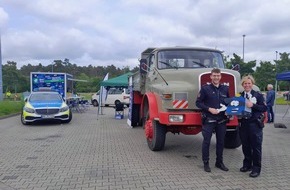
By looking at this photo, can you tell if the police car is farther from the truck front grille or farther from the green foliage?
the green foliage

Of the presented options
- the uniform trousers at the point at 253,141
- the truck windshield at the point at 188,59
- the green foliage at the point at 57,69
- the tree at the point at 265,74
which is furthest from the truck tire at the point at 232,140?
the tree at the point at 265,74

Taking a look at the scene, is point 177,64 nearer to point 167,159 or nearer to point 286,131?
point 167,159

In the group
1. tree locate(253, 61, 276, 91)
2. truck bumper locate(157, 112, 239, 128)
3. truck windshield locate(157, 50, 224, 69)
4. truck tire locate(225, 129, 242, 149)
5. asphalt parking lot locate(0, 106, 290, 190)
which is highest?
tree locate(253, 61, 276, 91)

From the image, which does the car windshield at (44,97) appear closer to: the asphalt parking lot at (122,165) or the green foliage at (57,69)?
the asphalt parking lot at (122,165)

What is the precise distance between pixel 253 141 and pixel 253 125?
29 cm

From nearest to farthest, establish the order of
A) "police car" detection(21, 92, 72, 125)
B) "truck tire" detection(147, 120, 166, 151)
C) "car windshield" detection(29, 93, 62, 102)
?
"truck tire" detection(147, 120, 166, 151) → "police car" detection(21, 92, 72, 125) → "car windshield" detection(29, 93, 62, 102)

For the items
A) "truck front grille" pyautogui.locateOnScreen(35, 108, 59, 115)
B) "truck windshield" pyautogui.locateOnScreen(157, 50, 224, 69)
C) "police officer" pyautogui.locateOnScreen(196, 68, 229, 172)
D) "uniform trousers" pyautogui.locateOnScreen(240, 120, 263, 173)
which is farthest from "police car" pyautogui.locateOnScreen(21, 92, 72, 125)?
"uniform trousers" pyautogui.locateOnScreen(240, 120, 263, 173)

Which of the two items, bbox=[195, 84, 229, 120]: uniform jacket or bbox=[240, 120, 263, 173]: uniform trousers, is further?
bbox=[195, 84, 229, 120]: uniform jacket

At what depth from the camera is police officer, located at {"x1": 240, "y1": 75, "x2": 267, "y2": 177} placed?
5.59 m

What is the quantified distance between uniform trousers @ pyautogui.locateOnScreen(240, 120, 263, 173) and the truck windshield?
2.56m

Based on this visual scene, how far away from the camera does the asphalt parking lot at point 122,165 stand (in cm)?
525

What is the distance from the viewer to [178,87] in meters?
→ 6.65

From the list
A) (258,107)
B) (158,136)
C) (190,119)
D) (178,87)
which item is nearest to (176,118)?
(190,119)

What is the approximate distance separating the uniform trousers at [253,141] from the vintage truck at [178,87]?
632 mm
